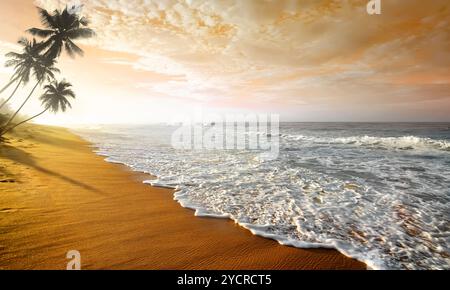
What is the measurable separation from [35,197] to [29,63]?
78.5 feet

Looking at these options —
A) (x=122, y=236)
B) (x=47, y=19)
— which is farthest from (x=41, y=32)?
(x=122, y=236)

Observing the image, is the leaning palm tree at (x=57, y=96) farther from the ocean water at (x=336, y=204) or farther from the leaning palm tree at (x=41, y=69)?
the ocean water at (x=336, y=204)

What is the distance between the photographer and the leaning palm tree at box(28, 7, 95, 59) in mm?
22422

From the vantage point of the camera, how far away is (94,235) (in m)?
4.43

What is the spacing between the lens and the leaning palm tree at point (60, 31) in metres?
22.4

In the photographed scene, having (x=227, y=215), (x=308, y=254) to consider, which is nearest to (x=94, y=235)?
(x=227, y=215)

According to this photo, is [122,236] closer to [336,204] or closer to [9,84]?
[336,204]

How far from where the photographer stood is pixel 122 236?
4441mm

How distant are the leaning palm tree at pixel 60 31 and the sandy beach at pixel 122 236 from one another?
21.9 meters

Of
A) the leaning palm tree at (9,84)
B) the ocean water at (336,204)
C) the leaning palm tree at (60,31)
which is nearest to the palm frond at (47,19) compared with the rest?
the leaning palm tree at (60,31)

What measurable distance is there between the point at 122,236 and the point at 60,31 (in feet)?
90.0

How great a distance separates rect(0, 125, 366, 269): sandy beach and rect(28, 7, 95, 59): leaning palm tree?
2191cm
